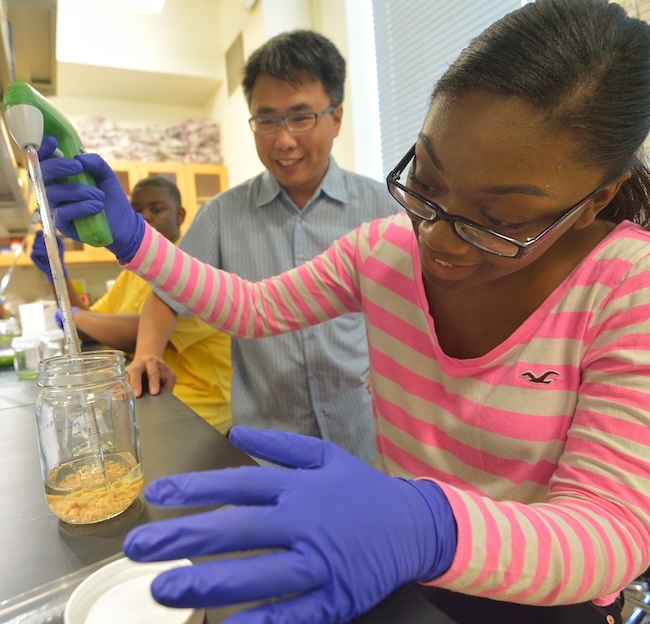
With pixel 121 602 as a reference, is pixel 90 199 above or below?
above

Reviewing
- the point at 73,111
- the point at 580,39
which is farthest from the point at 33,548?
the point at 73,111

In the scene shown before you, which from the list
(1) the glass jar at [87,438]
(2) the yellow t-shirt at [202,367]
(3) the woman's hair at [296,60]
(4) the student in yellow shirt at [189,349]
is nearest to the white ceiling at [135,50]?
(4) the student in yellow shirt at [189,349]

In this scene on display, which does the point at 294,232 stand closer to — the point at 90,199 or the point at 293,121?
the point at 293,121

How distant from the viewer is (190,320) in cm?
157

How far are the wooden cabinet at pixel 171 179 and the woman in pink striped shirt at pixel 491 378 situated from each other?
9.21ft

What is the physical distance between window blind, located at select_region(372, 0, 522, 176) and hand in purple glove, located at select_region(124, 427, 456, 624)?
1611 mm

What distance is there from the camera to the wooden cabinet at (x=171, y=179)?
3.33m

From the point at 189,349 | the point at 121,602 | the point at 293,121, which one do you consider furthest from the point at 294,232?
the point at 121,602

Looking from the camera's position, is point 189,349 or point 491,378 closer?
point 491,378

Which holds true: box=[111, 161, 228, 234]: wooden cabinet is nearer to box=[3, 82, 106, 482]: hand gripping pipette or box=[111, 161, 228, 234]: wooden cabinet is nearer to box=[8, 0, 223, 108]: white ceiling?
box=[8, 0, 223, 108]: white ceiling

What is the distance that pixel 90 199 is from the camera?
753 millimetres

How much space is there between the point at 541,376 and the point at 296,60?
1032mm

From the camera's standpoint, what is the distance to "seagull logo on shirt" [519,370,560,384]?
61cm

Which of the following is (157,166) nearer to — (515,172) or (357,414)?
(357,414)
